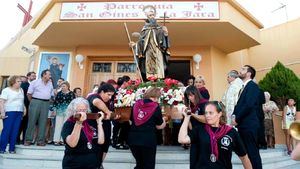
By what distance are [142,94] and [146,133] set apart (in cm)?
109

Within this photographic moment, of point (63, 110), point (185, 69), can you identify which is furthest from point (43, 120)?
point (185, 69)

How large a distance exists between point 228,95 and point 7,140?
463cm

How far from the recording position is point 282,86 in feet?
26.8

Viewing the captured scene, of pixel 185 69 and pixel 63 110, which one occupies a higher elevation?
pixel 185 69

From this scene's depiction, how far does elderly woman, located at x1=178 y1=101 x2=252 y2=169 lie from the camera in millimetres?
2000

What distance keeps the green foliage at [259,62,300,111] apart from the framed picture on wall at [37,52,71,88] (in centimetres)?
Result: 725

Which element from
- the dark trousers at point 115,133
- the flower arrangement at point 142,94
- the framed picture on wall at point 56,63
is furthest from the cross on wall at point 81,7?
the dark trousers at point 115,133

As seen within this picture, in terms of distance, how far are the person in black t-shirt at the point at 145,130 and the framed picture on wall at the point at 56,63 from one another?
6780 millimetres

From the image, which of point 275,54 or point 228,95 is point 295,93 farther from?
point 228,95

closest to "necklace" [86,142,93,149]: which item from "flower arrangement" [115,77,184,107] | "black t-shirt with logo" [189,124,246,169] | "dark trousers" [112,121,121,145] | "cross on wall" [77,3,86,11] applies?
"black t-shirt with logo" [189,124,246,169]

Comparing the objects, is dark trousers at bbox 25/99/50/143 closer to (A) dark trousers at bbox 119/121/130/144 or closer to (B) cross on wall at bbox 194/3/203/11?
(A) dark trousers at bbox 119/121/130/144

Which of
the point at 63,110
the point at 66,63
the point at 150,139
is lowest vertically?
the point at 150,139

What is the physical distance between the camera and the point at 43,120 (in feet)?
17.5

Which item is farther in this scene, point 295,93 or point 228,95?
point 295,93
